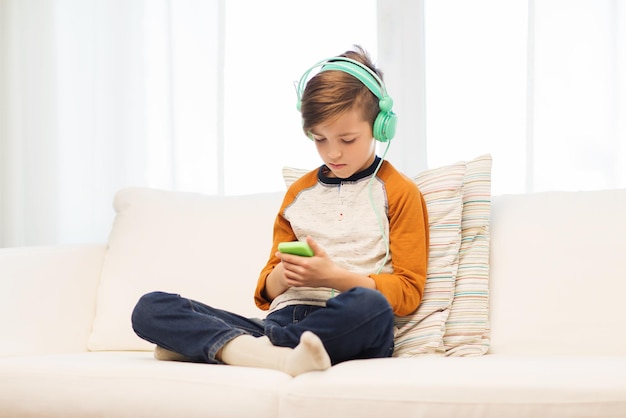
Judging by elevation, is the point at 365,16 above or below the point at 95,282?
above

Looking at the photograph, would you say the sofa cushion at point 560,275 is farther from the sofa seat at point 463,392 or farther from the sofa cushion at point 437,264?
the sofa seat at point 463,392

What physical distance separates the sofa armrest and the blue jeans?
0.49 m

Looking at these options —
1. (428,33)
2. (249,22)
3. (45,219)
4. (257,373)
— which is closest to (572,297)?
(257,373)

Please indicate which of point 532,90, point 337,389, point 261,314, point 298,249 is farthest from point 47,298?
point 532,90

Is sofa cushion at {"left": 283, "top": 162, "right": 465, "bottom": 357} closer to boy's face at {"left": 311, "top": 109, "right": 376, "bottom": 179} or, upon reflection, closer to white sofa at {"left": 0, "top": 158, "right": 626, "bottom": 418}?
white sofa at {"left": 0, "top": 158, "right": 626, "bottom": 418}

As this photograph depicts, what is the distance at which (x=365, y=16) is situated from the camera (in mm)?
2652

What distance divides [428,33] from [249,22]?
2.11 feet

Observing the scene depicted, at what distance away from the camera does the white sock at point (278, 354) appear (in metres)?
1.34

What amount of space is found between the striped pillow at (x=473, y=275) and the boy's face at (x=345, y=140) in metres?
0.29

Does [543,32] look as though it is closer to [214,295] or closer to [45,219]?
[214,295]

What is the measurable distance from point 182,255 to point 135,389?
0.72 meters

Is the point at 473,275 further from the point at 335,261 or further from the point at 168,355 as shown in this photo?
the point at 168,355

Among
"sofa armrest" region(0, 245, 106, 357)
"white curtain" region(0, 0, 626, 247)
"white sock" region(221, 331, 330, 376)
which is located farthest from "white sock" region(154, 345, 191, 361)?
"white curtain" region(0, 0, 626, 247)

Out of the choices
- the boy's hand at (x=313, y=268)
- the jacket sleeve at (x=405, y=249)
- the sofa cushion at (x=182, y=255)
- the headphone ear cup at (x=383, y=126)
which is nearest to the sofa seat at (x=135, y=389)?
the boy's hand at (x=313, y=268)
